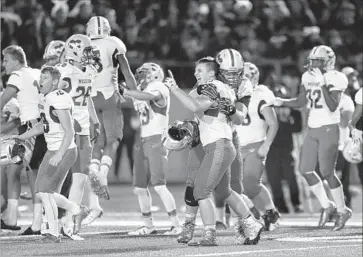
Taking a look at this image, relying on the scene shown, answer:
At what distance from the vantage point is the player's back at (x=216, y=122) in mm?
10648

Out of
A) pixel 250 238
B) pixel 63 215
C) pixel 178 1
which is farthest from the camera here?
pixel 178 1

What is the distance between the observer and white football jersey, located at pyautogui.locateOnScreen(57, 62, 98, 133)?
11.8 meters

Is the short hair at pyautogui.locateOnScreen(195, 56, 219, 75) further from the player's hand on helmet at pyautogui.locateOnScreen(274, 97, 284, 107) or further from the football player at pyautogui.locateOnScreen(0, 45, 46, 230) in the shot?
the player's hand on helmet at pyautogui.locateOnScreen(274, 97, 284, 107)

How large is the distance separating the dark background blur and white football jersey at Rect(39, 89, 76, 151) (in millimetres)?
6868

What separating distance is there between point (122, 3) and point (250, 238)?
400 inches

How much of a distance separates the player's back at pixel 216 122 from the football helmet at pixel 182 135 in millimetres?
88

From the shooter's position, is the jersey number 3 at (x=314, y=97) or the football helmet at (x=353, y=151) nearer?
the jersey number 3 at (x=314, y=97)

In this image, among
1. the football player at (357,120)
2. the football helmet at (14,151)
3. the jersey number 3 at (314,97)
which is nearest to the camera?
the football helmet at (14,151)

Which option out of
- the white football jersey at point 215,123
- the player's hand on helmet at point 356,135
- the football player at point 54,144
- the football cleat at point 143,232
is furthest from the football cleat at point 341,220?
the football player at point 54,144

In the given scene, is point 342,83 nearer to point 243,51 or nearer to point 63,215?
point 63,215

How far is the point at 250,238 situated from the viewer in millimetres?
10961

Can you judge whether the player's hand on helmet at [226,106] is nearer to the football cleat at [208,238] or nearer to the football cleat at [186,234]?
the football cleat at [208,238]

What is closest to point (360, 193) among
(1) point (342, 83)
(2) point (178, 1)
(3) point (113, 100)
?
(2) point (178, 1)

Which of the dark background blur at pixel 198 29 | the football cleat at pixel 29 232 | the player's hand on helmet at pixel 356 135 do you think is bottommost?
the football cleat at pixel 29 232
